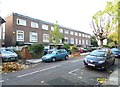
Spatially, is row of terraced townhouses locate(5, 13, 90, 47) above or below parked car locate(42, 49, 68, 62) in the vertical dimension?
above

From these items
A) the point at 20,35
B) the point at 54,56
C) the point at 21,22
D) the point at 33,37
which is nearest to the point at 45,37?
the point at 33,37

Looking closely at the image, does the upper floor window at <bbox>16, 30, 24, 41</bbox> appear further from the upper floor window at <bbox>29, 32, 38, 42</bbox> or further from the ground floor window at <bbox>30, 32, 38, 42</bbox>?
the ground floor window at <bbox>30, 32, 38, 42</bbox>

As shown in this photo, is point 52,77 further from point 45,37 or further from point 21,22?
point 45,37

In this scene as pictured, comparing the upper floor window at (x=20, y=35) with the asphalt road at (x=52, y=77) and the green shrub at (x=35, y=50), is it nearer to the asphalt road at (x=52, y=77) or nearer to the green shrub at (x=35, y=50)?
the green shrub at (x=35, y=50)

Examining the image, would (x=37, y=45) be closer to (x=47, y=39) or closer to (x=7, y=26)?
(x=7, y=26)

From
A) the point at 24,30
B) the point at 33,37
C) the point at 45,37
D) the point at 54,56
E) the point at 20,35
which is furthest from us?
the point at 45,37

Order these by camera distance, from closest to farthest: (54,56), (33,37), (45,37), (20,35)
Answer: (54,56)
(20,35)
(33,37)
(45,37)

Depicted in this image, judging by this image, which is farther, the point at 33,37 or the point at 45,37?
the point at 45,37

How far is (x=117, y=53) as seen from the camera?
22.9m

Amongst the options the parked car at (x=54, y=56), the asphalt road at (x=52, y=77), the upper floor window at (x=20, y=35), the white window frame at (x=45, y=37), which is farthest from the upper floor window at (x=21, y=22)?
the asphalt road at (x=52, y=77)

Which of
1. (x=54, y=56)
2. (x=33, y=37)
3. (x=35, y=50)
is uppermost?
(x=33, y=37)

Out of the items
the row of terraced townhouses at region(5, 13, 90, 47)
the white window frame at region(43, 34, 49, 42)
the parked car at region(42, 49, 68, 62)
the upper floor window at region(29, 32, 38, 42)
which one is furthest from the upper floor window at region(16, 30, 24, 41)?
the parked car at region(42, 49, 68, 62)

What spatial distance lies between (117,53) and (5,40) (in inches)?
975

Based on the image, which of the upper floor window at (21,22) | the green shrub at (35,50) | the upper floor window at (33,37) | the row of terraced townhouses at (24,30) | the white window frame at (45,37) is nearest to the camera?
the green shrub at (35,50)
